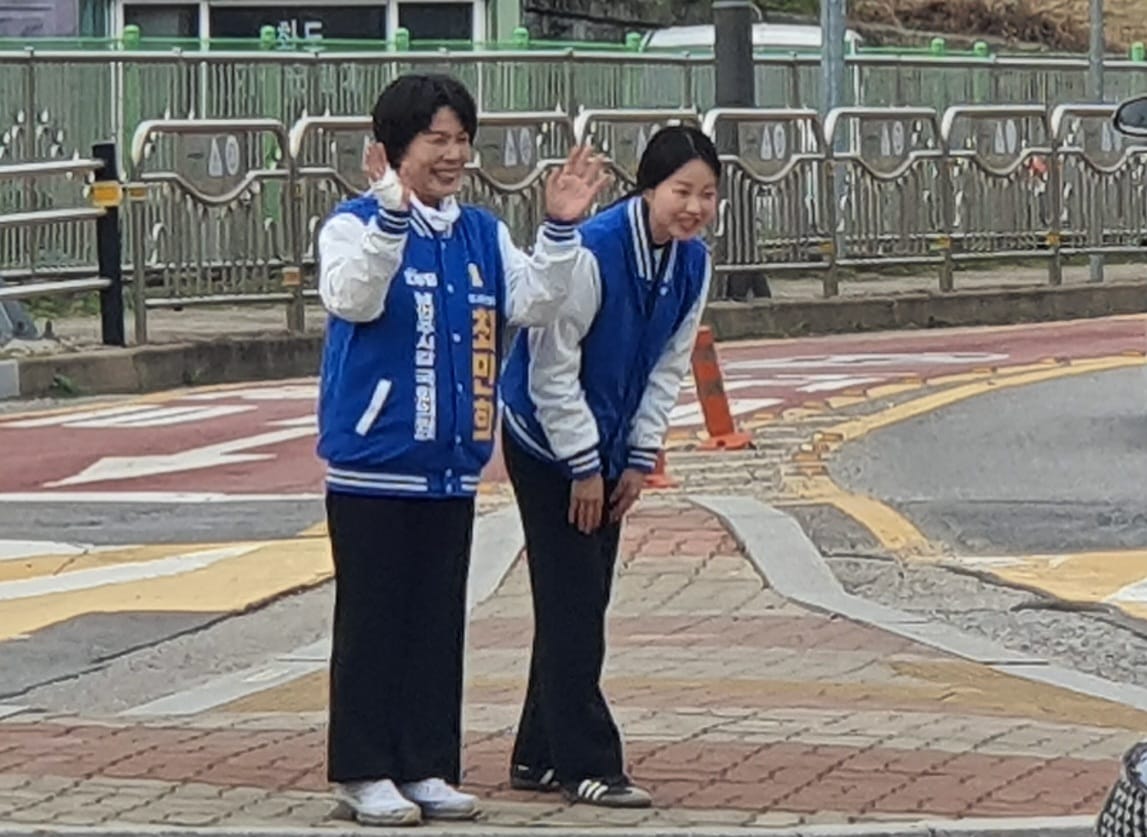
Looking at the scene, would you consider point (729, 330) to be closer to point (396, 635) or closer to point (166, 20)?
point (166, 20)

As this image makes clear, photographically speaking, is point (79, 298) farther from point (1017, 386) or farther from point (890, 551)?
point (890, 551)

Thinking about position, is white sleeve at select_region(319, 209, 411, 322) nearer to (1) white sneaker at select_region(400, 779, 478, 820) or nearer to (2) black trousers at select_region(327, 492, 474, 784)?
(2) black trousers at select_region(327, 492, 474, 784)

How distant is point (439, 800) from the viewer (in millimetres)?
7094

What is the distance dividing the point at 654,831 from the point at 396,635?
78 centimetres

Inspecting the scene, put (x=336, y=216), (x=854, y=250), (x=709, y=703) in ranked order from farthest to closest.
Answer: (x=854, y=250) → (x=709, y=703) → (x=336, y=216)

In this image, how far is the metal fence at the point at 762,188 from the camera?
2030cm

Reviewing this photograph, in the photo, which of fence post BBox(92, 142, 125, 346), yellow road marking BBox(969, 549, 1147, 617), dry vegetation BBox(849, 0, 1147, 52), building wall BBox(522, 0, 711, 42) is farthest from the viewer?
dry vegetation BBox(849, 0, 1147, 52)

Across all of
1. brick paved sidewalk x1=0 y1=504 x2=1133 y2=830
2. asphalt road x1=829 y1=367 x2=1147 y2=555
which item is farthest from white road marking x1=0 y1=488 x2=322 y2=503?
brick paved sidewalk x1=0 y1=504 x2=1133 y2=830

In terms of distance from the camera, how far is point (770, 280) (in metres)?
26.4

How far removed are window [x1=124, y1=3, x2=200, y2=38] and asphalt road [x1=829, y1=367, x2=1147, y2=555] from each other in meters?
14.8

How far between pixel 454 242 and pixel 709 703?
2312 mm

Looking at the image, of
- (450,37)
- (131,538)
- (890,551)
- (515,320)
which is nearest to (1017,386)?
(890,551)

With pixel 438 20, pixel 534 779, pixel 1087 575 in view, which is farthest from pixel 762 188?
pixel 534 779

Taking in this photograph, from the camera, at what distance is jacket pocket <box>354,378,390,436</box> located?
6.79 metres
